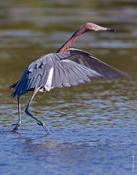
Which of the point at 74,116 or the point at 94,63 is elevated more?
the point at 94,63

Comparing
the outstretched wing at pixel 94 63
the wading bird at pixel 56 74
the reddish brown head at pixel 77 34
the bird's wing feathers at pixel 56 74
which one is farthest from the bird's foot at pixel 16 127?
the reddish brown head at pixel 77 34

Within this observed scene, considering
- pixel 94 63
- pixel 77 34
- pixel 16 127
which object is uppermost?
pixel 77 34

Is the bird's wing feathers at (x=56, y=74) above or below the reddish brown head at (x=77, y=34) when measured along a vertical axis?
below

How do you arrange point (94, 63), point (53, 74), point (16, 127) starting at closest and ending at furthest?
1. point (53, 74)
2. point (16, 127)
3. point (94, 63)

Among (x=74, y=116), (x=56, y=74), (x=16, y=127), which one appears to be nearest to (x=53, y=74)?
(x=56, y=74)

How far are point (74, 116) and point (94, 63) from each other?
36.1 inches

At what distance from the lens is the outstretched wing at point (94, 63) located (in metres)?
7.07

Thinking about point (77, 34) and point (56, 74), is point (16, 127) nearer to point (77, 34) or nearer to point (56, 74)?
point (56, 74)

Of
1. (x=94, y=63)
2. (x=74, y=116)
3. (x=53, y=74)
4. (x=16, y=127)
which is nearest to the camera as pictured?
(x=53, y=74)

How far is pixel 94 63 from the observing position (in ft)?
24.7

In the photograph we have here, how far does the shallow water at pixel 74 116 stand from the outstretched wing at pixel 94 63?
75 centimetres

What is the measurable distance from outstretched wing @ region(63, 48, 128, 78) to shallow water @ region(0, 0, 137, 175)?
2.45 feet

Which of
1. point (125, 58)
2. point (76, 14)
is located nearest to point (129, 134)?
point (125, 58)

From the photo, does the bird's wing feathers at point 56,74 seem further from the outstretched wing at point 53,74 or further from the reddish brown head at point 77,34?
the reddish brown head at point 77,34
